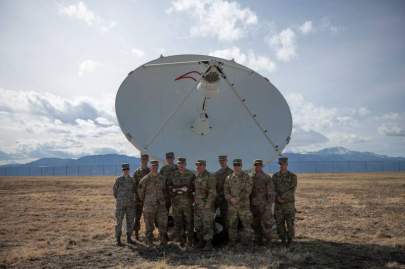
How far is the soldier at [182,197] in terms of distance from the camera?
10.7 m

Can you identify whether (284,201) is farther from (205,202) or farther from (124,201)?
(124,201)

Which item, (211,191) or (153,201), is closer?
(211,191)

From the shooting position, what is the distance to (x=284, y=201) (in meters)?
10.7

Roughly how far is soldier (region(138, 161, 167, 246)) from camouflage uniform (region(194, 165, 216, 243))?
957 millimetres

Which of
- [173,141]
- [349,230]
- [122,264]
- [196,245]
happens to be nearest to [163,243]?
[196,245]

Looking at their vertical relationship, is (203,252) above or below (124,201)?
below

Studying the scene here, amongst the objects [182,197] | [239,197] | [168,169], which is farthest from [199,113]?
[239,197]

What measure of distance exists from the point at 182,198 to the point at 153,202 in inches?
31.3

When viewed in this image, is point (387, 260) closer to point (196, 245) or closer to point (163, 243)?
point (196, 245)

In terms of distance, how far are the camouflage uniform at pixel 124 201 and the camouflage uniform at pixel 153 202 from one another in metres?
0.41

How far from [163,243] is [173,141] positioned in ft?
10.6

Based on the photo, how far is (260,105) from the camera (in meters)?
13.5

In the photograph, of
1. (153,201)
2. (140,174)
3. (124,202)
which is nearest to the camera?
(153,201)

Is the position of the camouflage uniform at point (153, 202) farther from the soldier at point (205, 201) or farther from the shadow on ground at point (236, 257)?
the soldier at point (205, 201)
